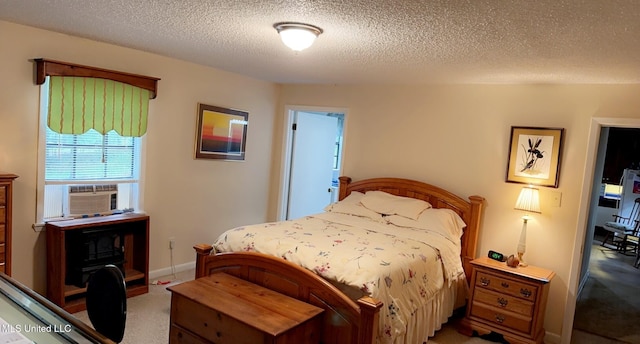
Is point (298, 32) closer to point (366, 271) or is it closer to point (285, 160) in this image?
point (366, 271)

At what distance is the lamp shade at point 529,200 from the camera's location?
3.51 metres

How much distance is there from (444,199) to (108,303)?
329 cm

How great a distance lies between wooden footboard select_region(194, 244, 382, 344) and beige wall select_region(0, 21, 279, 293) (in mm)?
1282

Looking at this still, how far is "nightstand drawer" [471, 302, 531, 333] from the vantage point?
3261 millimetres

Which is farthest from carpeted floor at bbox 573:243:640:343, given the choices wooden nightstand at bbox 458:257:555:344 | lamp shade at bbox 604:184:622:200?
lamp shade at bbox 604:184:622:200

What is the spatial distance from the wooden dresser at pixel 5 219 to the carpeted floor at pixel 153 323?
2.20 feet

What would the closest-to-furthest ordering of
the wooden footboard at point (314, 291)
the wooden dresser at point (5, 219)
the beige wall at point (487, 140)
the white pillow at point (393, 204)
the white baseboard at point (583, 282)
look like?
the wooden footboard at point (314, 291) < the wooden dresser at point (5, 219) < the beige wall at point (487, 140) < the white pillow at point (393, 204) < the white baseboard at point (583, 282)

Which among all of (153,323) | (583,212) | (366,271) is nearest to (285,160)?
(153,323)

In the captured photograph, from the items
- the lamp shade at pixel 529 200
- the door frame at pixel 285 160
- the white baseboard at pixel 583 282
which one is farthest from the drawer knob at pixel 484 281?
the door frame at pixel 285 160

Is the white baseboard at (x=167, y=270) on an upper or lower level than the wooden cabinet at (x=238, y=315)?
lower

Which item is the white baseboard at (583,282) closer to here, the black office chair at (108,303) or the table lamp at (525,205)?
the table lamp at (525,205)

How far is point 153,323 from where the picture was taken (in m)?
3.16

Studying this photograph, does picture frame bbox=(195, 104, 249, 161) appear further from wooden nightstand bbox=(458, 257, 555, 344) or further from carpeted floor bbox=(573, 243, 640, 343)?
carpeted floor bbox=(573, 243, 640, 343)

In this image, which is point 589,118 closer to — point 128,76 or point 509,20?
point 509,20
